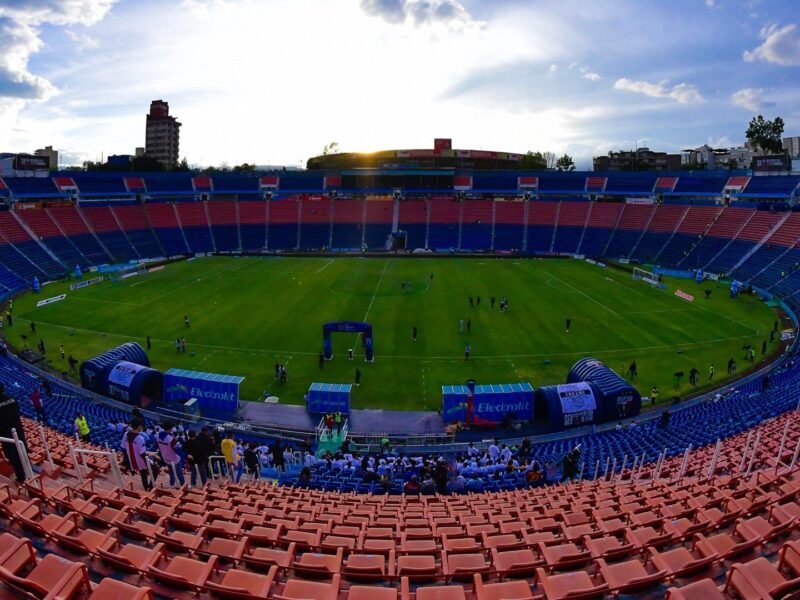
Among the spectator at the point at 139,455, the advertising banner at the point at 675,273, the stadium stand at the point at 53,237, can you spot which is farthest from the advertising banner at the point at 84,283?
the advertising banner at the point at 675,273

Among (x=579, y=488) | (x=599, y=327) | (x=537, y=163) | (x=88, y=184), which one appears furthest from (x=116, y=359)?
(x=537, y=163)

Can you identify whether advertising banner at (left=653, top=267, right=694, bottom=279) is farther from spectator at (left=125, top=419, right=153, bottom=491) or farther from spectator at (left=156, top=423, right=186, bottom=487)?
spectator at (left=125, top=419, right=153, bottom=491)

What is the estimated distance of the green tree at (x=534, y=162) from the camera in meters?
154

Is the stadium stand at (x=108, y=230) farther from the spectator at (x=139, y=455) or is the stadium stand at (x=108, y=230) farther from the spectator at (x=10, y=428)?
the spectator at (x=10, y=428)

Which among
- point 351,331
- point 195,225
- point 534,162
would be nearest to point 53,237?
point 195,225

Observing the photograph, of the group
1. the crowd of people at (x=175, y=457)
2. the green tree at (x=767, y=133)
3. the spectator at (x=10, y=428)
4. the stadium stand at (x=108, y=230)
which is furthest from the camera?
the green tree at (x=767, y=133)

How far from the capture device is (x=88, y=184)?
86938 millimetres

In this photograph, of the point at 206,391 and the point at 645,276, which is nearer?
the point at 206,391

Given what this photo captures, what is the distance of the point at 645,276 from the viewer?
63.6m

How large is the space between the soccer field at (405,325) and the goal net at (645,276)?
1404 mm

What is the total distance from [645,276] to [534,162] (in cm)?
10919

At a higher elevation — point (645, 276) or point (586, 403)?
point (645, 276)

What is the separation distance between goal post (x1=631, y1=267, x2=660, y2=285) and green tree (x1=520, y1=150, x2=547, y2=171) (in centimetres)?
9354

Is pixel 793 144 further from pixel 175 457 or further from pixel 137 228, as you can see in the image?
pixel 175 457
